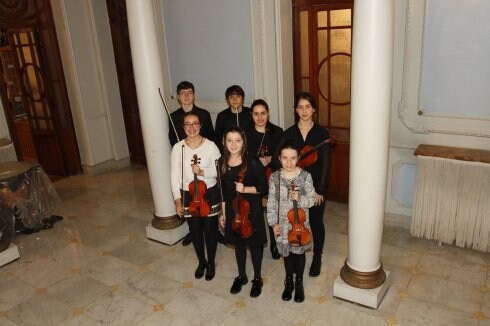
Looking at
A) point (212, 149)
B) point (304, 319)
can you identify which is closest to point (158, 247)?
point (212, 149)

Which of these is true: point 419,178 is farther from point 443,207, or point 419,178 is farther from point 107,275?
point 107,275

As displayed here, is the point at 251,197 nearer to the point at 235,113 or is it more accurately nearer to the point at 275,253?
the point at 275,253

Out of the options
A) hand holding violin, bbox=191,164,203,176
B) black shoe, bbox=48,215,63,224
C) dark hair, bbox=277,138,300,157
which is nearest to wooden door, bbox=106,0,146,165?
black shoe, bbox=48,215,63,224

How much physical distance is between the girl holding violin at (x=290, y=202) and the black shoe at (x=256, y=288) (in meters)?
0.48

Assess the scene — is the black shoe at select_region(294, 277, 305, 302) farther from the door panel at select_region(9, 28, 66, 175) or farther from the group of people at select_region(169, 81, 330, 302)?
the door panel at select_region(9, 28, 66, 175)

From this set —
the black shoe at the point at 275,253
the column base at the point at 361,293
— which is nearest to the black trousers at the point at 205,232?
the black shoe at the point at 275,253

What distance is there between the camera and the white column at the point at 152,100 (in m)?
4.00

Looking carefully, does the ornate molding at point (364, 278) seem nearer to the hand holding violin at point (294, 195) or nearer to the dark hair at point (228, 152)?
the hand holding violin at point (294, 195)

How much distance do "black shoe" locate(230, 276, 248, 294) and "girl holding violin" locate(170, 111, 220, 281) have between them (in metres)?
0.39

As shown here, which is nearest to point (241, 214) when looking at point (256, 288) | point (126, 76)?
point (256, 288)

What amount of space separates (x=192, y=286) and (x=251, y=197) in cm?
105

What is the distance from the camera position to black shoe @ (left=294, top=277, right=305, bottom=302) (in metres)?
3.41

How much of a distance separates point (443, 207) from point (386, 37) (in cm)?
196

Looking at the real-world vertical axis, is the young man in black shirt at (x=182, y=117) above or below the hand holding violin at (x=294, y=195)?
above
